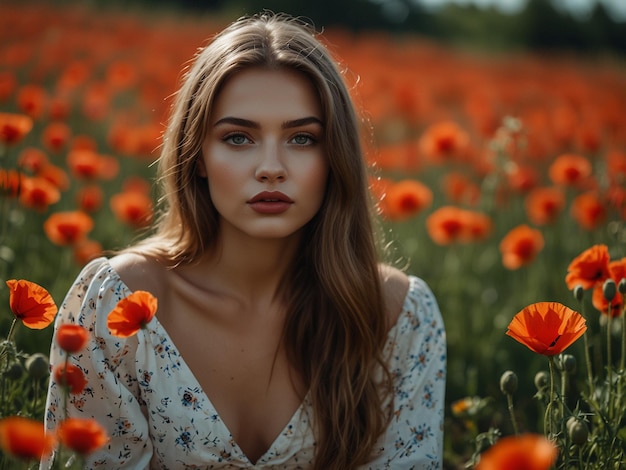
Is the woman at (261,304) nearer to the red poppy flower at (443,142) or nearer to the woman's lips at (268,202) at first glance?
the woman's lips at (268,202)

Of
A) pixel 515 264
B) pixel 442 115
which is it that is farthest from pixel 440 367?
pixel 442 115

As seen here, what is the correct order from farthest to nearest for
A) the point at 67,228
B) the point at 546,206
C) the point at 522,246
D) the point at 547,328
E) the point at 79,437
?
the point at 546,206, the point at 522,246, the point at 67,228, the point at 547,328, the point at 79,437

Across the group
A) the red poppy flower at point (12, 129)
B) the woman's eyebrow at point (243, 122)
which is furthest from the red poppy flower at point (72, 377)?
the red poppy flower at point (12, 129)

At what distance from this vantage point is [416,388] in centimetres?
246

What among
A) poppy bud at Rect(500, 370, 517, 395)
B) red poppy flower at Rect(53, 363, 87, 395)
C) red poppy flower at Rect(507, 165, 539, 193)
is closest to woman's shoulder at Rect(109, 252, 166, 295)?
red poppy flower at Rect(53, 363, 87, 395)

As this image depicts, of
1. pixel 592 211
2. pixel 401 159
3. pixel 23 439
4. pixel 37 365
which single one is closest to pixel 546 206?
pixel 592 211

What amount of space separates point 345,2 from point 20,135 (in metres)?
15.8

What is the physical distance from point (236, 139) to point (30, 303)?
0.76 m

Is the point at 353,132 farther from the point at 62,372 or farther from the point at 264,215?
the point at 62,372

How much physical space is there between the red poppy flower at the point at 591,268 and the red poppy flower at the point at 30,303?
128 centimetres

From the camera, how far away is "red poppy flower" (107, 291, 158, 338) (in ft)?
5.35

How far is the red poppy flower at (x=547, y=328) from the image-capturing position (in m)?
1.61

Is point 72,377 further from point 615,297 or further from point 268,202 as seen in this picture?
point 615,297

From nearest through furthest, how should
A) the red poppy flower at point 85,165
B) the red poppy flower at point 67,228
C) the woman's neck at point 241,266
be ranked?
the woman's neck at point 241,266, the red poppy flower at point 67,228, the red poppy flower at point 85,165
